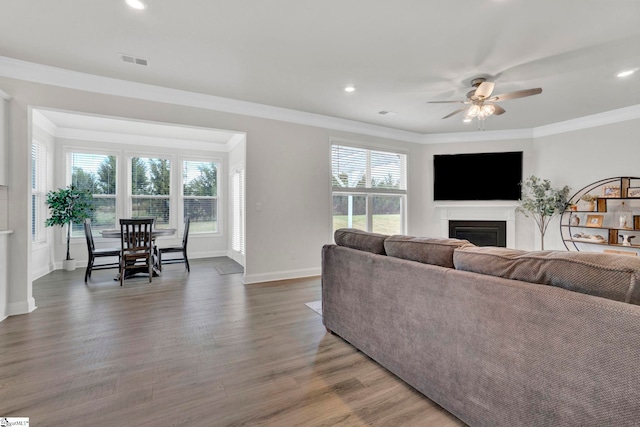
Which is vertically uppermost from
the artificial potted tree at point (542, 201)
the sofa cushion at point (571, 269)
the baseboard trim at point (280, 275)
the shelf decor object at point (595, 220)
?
the artificial potted tree at point (542, 201)

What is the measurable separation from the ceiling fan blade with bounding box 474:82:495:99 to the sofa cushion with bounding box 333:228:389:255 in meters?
2.22

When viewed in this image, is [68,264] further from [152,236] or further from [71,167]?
[152,236]

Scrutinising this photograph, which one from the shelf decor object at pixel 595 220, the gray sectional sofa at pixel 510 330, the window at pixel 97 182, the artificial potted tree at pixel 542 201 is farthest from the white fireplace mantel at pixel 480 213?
the window at pixel 97 182

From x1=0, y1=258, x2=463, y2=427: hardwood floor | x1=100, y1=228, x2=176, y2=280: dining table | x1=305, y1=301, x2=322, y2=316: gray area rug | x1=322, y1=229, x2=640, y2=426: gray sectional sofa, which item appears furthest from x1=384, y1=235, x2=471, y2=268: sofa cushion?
x1=100, y1=228, x2=176, y2=280: dining table

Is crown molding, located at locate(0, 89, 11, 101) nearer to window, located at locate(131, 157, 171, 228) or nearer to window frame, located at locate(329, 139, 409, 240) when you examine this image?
window, located at locate(131, 157, 171, 228)

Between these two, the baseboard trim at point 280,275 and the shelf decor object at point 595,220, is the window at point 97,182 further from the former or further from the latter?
the shelf decor object at point 595,220

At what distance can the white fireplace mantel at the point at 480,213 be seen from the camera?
5.75 m

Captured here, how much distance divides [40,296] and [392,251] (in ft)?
14.7

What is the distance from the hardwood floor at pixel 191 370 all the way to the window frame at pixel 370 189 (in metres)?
2.45

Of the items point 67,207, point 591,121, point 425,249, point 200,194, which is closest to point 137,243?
point 67,207

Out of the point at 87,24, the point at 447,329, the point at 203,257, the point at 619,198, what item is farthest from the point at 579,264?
the point at 203,257

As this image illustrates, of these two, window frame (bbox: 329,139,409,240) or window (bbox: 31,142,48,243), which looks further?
window frame (bbox: 329,139,409,240)

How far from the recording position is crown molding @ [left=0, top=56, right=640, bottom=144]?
3179mm

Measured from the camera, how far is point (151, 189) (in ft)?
20.7
